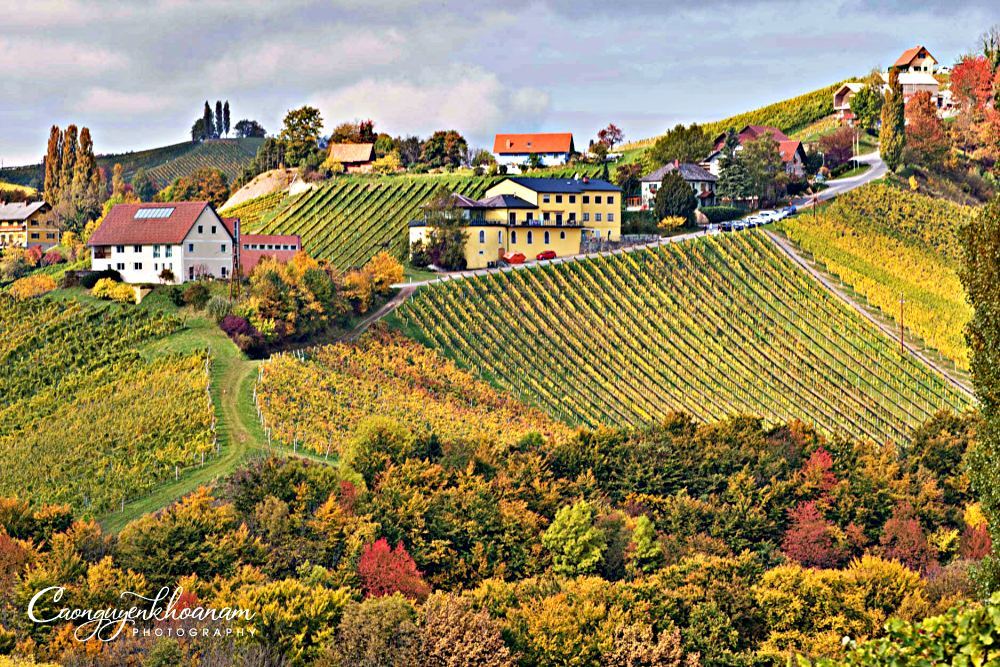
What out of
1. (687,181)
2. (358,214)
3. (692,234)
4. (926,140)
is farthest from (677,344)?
(926,140)

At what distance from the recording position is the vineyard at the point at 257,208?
4931 inches

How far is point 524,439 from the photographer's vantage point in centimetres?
6378

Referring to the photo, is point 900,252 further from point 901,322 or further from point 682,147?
point 682,147

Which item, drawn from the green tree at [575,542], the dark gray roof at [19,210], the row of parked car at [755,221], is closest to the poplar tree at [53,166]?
the dark gray roof at [19,210]

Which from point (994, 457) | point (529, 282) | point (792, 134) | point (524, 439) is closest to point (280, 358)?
point (524, 439)

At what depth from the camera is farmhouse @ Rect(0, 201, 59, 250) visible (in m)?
132

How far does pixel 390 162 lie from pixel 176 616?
4034 inches

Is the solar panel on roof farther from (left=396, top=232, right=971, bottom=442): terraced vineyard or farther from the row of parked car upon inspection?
the row of parked car

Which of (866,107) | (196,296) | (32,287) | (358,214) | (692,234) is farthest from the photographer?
(866,107)

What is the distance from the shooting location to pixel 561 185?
108438 millimetres

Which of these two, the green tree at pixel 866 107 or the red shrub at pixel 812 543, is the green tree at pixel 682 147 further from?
the red shrub at pixel 812 543

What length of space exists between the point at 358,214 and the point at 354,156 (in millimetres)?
21111

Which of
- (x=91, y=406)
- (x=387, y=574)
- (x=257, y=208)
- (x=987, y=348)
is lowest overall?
(x=387, y=574)

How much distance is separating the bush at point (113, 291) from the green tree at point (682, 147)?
2574 inches
